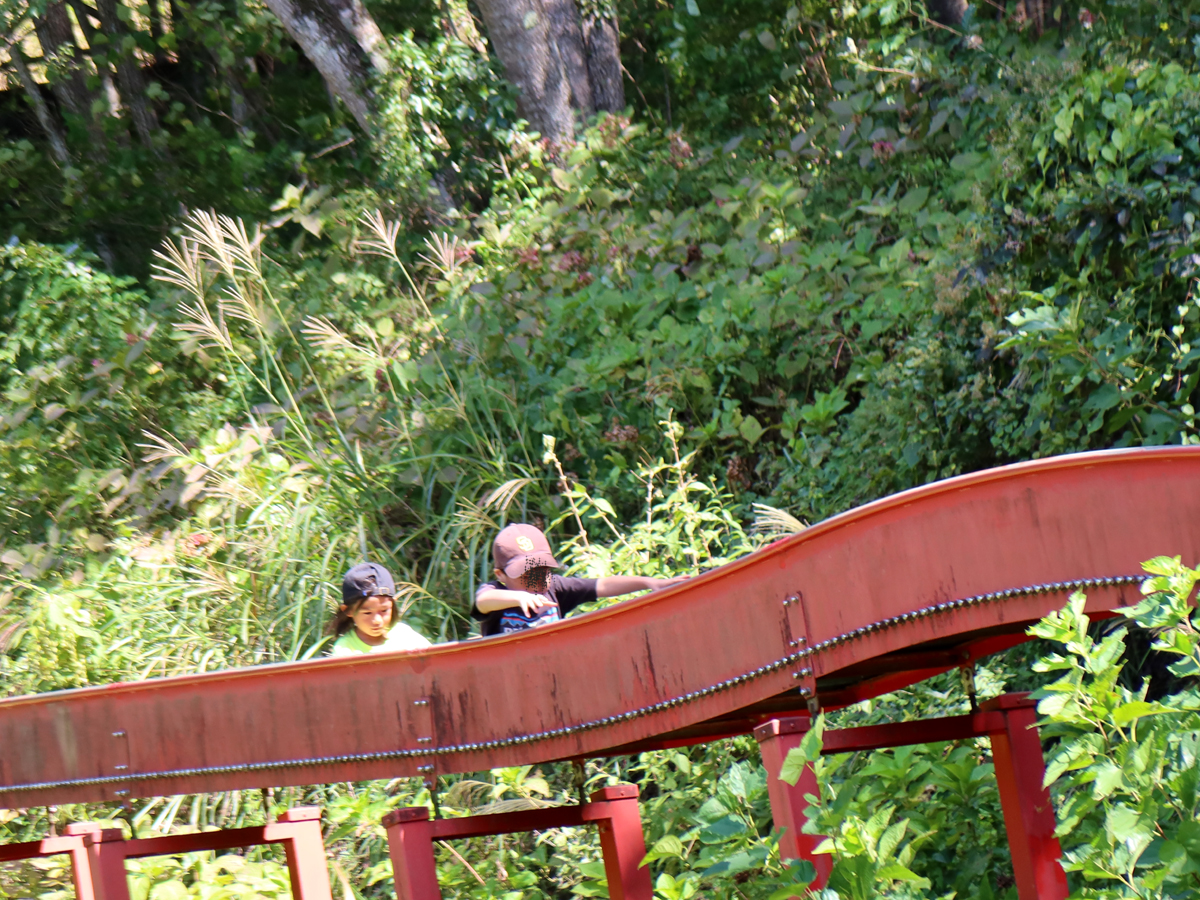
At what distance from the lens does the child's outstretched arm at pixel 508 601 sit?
450 centimetres

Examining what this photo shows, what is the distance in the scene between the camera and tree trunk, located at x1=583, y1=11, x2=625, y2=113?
1010 cm

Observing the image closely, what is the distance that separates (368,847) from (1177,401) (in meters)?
3.67

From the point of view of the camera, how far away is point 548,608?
4590 millimetres

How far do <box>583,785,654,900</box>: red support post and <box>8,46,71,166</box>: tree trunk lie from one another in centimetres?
1025

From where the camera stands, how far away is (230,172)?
38.0 ft

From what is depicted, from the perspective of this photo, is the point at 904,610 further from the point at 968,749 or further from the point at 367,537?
the point at 367,537

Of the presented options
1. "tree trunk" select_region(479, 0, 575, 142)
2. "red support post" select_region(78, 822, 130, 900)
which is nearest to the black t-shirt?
"red support post" select_region(78, 822, 130, 900)

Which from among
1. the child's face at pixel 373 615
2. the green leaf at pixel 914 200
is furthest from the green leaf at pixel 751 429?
the child's face at pixel 373 615

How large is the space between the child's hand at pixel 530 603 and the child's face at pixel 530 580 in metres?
0.13

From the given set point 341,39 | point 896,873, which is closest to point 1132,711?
point 896,873

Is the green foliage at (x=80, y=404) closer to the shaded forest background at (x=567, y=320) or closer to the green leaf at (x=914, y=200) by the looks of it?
the shaded forest background at (x=567, y=320)

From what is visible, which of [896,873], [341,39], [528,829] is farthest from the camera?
[341,39]

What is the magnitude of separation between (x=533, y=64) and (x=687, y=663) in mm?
7524

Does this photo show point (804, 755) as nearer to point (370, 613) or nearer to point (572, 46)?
point (370, 613)
